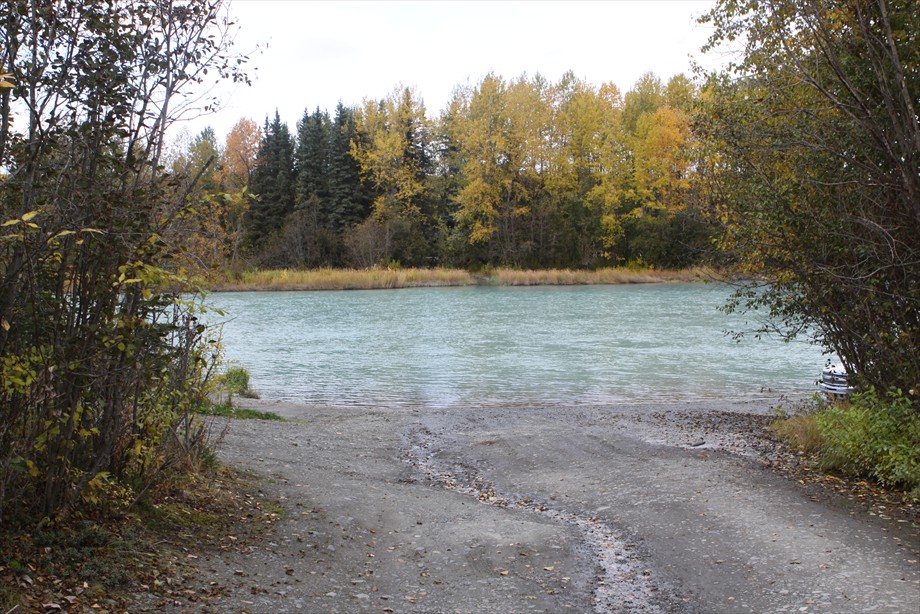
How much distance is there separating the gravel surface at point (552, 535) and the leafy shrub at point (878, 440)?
703 mm

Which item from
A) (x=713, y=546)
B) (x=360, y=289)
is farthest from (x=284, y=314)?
(x=713, y=546)

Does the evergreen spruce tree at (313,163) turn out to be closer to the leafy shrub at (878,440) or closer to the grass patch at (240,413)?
the grass patch at (240,413)

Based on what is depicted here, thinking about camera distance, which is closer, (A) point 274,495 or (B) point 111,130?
(B) point 111,130

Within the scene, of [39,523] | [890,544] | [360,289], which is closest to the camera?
[39,523]

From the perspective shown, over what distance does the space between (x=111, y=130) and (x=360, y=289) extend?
161ft

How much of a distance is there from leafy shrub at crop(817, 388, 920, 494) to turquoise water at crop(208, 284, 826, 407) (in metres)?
4.62

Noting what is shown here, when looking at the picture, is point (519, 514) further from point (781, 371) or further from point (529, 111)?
point (529, 111)

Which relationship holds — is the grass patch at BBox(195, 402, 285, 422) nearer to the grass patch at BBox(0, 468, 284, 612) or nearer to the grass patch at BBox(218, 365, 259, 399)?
the grass patch at BBox(218, 365, 259, 399)

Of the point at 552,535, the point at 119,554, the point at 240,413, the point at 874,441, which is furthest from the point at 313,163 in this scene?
the point at 119,554

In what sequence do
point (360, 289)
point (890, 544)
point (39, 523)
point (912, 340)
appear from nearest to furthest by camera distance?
point (39, 523) < point (890, 544) < point (912, 340) < point (360, 289)

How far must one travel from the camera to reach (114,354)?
16.5ft

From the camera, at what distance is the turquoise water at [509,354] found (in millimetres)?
17609

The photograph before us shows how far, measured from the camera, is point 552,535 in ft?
22.5

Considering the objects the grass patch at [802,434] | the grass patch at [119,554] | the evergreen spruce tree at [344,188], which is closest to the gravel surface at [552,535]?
the grass patch at [119,554]
